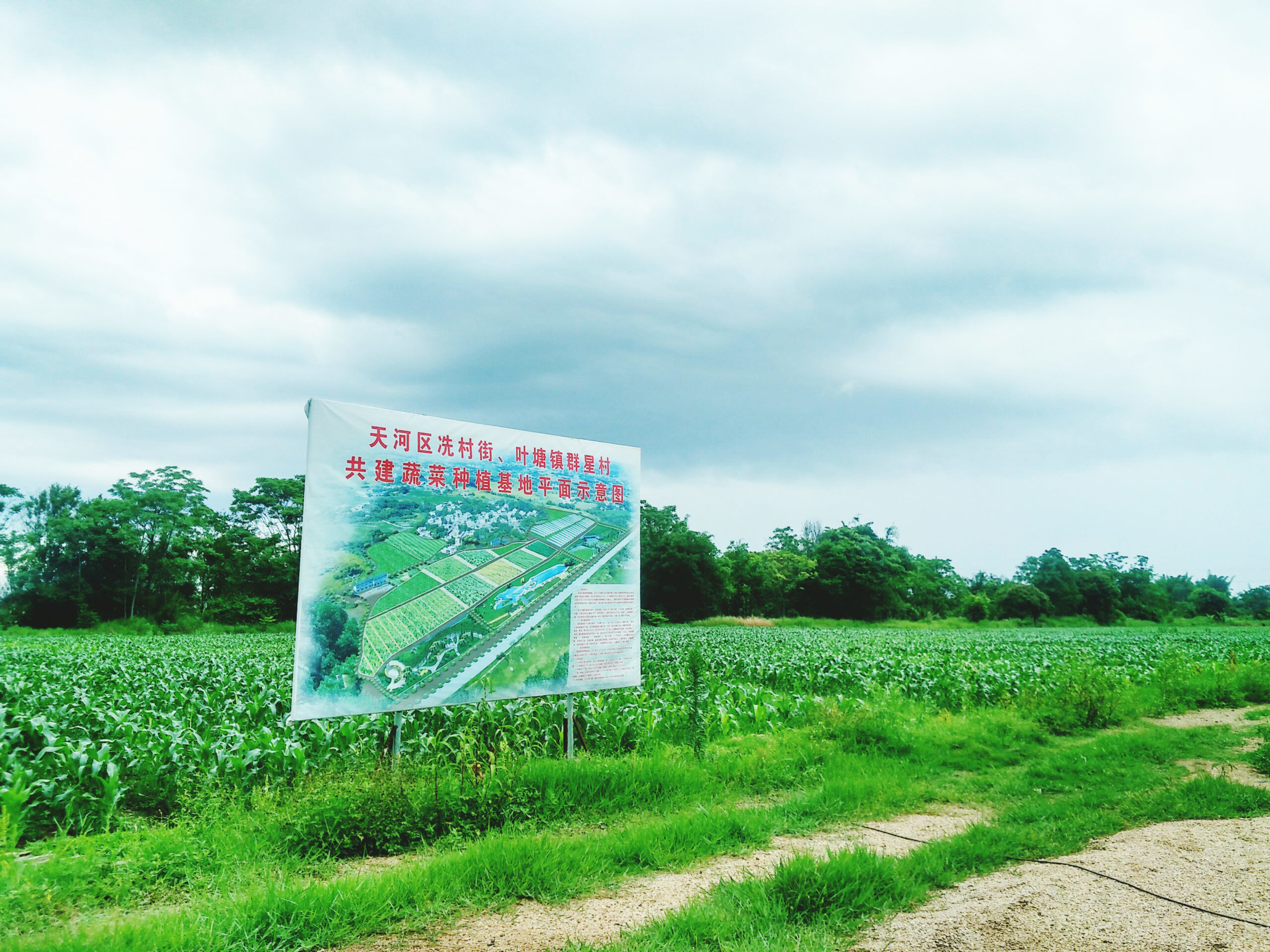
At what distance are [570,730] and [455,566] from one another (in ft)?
7.11

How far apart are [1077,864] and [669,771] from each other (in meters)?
3.15

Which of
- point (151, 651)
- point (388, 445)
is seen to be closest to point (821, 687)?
point (388, 445)

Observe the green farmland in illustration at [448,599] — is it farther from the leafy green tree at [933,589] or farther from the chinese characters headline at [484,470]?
the leafy green tree at [933,589]

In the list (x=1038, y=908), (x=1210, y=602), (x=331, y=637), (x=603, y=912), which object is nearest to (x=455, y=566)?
(x=331, y=637)

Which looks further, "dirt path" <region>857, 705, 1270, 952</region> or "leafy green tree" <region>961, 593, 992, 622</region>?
"leafy green tree" <region>961, 593, 992, 622</region>

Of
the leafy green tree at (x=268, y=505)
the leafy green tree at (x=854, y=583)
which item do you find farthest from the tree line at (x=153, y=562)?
the leafy green tree at (x=854, y=583)

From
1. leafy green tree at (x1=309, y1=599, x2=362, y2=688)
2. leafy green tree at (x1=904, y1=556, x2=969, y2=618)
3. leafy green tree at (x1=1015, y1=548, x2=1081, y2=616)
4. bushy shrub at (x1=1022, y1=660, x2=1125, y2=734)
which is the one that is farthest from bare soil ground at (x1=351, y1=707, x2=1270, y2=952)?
leafy green tree at (x1=1015, y1=548, x2=1081, y2=616)

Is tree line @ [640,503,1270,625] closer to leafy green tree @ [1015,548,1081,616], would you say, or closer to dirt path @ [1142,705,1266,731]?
leafy green tree @ [1015,548,1081,616]

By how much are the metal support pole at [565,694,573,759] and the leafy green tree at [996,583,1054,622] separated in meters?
58.8

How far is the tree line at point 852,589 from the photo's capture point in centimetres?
5128

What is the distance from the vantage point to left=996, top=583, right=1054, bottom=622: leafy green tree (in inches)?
2201

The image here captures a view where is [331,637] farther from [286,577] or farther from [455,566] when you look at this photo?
[286,577]

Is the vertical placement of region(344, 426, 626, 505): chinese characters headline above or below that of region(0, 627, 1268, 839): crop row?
above

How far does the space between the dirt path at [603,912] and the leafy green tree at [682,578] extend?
4564 centimetres
